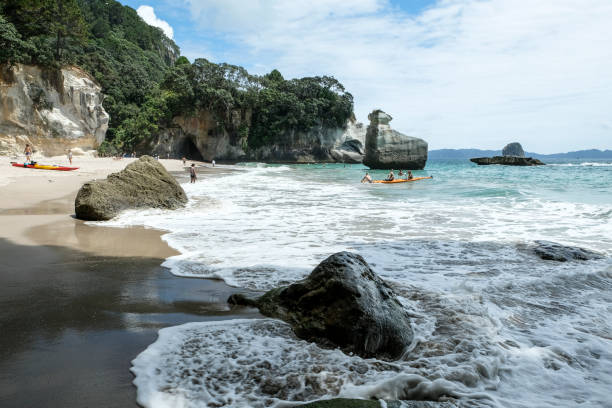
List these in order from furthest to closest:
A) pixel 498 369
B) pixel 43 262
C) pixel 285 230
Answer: pixel 285 230 < pixel 43 262 < pixel 498 369

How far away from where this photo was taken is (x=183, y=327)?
3400mm

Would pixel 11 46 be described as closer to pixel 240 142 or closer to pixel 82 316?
pixel 240 142

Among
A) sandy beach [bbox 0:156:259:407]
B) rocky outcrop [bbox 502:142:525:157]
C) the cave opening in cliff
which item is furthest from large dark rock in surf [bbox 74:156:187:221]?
rocky outcrop [bbox 502:142:525:157]

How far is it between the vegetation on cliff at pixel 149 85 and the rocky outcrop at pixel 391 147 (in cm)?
1957

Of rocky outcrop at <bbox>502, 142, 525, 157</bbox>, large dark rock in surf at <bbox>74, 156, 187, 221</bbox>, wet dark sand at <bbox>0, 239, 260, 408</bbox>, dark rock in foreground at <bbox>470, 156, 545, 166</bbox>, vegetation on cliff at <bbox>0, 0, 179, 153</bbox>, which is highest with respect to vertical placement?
vegetation on cliff at <bbox>0, 0, 179, 153</bbox>

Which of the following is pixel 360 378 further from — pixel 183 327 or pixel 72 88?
pixel 72 88

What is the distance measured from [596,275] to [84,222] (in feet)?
31.4

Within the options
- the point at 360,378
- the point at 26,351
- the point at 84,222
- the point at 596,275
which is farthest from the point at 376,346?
the point at 84,222

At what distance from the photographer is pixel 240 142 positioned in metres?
53.7

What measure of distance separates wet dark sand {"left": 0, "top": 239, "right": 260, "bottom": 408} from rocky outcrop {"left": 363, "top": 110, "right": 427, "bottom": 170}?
34174mm

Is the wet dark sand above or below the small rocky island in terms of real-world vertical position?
below

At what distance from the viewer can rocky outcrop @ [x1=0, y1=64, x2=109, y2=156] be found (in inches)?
1087

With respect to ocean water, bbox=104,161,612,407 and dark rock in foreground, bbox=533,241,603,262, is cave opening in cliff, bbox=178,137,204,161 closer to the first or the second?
ocean water, bbox=104,161,612,407

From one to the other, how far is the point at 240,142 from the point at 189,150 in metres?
7.67
